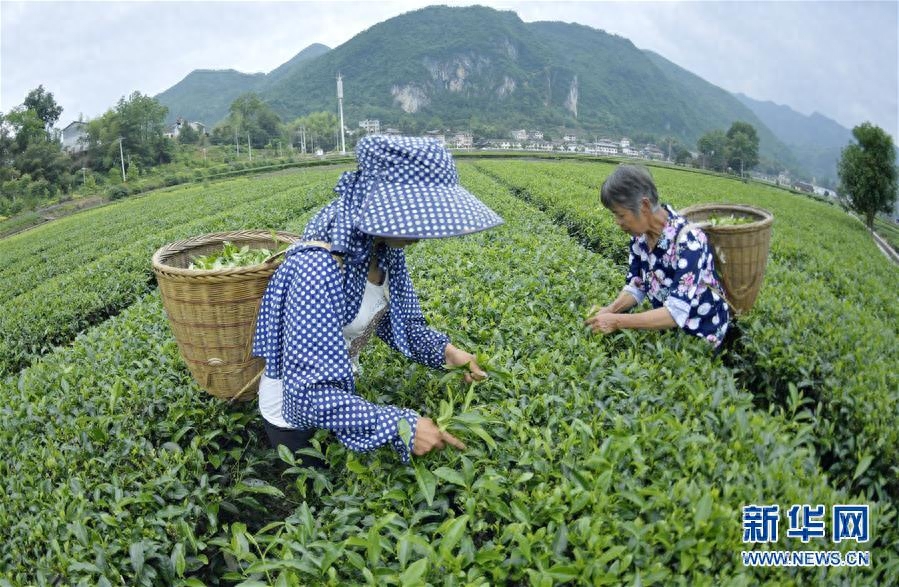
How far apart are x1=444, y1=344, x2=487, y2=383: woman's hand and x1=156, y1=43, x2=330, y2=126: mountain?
120405 mm

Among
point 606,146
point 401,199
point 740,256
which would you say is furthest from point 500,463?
point 606,146

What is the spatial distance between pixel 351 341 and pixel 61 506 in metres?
1.21

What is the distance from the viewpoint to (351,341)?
2.35 metres

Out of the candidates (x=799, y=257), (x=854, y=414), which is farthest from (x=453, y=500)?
(x=799, y=257)

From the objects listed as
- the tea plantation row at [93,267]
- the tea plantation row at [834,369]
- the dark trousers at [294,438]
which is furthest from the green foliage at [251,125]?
the dark trousers at [294,438]

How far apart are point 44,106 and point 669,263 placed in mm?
61546

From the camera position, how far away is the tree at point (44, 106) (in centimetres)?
4903

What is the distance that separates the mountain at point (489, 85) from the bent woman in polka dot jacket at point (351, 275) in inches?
3439

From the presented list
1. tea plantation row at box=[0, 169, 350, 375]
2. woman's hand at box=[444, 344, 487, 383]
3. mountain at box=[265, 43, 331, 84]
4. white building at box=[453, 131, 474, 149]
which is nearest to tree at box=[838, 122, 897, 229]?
tea plantation row at box=[0, 169, 350, 375]

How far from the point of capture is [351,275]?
203cm

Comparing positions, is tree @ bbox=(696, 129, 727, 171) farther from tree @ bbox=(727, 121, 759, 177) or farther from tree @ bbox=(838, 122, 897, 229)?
tree @ bbox=(838, 122, 897, 229)

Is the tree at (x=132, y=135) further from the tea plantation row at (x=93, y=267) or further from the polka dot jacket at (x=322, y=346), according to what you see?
the polka dot jacket at (x=322, y=346)

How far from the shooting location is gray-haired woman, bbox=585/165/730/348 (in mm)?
2848

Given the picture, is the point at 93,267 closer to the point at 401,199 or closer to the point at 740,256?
the point at 401,199
